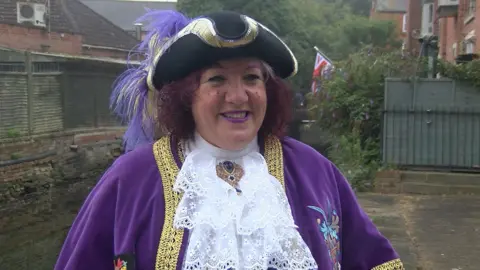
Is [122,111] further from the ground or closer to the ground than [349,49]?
closer to the ground

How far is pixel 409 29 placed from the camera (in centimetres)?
2586

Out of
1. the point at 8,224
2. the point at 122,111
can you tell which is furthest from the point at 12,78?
the point at 122,111

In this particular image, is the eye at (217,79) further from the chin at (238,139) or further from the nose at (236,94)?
the chin at (238,139)

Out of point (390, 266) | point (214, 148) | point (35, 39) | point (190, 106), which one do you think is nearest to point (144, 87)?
point (190, 106)

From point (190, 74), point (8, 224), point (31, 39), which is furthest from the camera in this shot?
point (31, 39)

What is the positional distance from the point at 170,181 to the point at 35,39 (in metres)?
19.8

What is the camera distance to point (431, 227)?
6445 mm

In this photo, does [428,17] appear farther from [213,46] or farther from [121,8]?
[121,8]

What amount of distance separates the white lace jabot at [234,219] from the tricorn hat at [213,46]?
0.28m

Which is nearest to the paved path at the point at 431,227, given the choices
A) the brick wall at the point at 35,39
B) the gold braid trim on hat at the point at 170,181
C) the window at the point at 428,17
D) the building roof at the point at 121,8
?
the gold braid trim on hat at the point at 170,181

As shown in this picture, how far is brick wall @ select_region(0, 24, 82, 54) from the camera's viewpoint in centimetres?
1964

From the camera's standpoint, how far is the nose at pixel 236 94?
199 centimetres

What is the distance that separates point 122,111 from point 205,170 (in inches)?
21.6

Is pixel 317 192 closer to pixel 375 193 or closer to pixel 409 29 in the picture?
pixel 375 193
